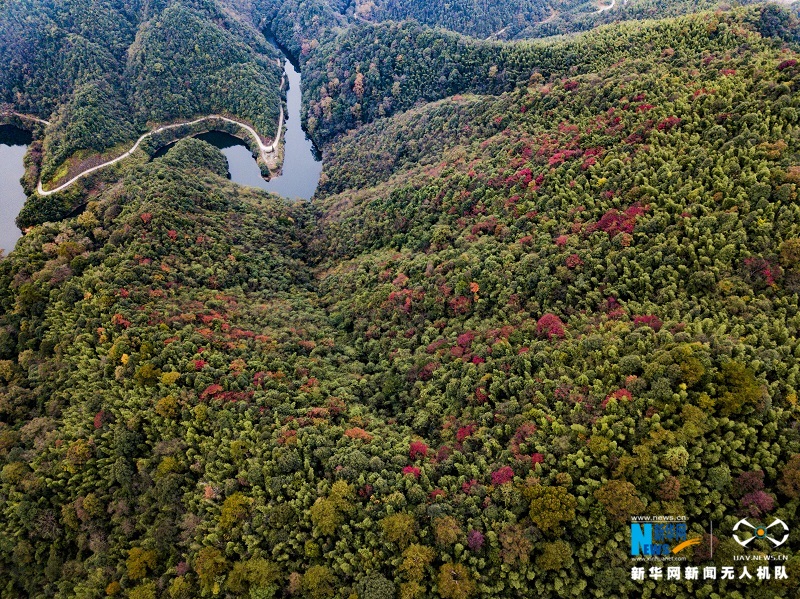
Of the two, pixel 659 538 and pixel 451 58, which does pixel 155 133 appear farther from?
pixel 659 538

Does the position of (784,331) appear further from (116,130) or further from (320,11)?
(320,11)

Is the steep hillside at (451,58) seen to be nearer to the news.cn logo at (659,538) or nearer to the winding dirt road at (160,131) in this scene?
the winding dirt road at (160,131)

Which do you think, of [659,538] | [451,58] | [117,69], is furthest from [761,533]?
[117,69]

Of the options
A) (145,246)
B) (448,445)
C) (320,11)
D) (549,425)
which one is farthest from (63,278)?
(320,11)

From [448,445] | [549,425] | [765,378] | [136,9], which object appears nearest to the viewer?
[765,378]

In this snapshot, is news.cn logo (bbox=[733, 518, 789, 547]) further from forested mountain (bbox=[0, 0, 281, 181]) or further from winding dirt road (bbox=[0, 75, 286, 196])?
forested mountain (bbox=[0, 0, 281, 181])

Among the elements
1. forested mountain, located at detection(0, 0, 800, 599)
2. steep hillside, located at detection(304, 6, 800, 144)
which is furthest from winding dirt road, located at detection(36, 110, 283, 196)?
forested mountain, located at detection(0, 0, 800, 599)
